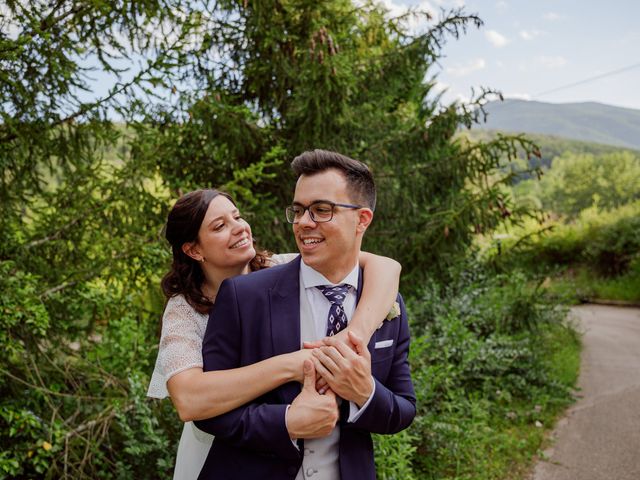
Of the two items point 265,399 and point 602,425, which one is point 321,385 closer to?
point 265,399

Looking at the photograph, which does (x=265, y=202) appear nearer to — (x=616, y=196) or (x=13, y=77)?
(x=13, y=77)

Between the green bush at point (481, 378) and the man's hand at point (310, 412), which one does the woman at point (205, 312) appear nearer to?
the man's hand at point (310, 412)

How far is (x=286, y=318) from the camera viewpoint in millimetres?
1791

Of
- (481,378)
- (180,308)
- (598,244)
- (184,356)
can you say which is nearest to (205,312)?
(180,308)

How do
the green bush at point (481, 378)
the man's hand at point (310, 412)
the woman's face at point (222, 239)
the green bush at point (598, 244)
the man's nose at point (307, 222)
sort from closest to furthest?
the man's hand at point (310, 412)
the man's nose at point (307, 222)
the woman's face at point (222, 239)
the green bush at point (481, 378)
the green bush at point (598, 244)

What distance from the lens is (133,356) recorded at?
430 cm

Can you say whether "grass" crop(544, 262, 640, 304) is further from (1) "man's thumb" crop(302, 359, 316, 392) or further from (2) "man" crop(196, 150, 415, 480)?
(1) "man's thumb" crop(302, 359, 316, 392)

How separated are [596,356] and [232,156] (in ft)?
24.9

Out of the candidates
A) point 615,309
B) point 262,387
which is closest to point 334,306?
point 262,387

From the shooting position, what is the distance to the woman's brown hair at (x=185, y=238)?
6.98 ft

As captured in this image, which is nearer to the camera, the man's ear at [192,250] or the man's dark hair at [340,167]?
the man's dark hair at [340,167]

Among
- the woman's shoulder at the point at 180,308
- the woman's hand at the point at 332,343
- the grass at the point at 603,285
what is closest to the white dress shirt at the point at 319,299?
the woman's hand at the point at 332,343

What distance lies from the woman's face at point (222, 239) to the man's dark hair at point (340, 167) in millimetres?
436

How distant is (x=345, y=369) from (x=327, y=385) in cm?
11
